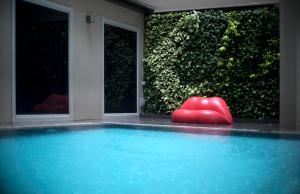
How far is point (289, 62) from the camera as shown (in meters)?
6.86

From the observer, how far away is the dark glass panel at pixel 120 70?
953 centimetres

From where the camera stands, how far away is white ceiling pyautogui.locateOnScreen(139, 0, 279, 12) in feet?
30.9

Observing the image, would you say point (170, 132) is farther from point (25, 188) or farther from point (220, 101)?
point (25, 188)

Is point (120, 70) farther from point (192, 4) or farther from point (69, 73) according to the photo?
point (192, 4)

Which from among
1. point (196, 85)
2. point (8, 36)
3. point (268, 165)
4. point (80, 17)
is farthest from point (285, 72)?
point (8, 36)

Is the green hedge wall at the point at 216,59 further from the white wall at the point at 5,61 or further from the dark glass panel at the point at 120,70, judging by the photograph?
the white wall at the point at 5,61

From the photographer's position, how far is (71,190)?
2361mm

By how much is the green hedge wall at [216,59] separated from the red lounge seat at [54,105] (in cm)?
307

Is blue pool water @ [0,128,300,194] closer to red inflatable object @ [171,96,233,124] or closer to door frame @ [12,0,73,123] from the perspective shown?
door frame @ [12,0,73,123]

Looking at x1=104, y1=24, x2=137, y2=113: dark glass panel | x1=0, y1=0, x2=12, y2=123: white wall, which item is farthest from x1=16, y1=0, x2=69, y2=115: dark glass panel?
x1=104, y1=24, x2=137, y2=113: dark glass panel

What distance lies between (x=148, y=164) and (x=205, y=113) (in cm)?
459

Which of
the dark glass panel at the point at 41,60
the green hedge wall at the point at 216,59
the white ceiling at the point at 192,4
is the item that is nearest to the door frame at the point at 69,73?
the dark glass panel at the point at 41,60

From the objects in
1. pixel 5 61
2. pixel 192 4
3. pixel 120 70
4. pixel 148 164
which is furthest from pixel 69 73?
pixel 148 164

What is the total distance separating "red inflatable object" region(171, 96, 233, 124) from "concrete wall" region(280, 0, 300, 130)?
1348mm
